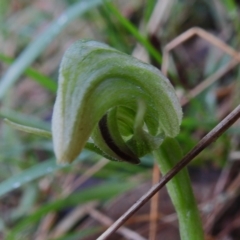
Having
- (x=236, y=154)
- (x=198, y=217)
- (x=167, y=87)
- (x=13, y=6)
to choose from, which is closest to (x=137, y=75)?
(x=167, y=87)

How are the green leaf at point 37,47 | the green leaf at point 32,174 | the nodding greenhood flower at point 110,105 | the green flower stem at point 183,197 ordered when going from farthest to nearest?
the green leaf at point 37,47, the green leaf at point 32,174, the green flower stem at point 183,197, the nodding greenhood flower at point 110,105

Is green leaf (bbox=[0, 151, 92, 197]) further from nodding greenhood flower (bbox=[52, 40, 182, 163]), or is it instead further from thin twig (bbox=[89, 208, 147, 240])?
nodding greenhood flower (bbox=[52, 40, 182, 163])

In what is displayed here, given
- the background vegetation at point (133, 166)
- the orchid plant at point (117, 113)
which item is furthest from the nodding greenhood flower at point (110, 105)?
the background vegetation at point (133, 166)

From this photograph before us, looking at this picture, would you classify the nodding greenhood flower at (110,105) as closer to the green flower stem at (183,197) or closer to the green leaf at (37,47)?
the green flower stem at (183,197)

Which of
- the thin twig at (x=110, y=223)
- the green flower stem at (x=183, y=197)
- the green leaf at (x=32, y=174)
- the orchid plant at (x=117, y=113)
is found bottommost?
the thin twig at (x=110, y=223)

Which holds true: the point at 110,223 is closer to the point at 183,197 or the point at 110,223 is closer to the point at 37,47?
the point at 37,47

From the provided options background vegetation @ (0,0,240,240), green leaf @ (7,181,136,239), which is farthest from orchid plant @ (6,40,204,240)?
green leaf @ (7,181,136,239)

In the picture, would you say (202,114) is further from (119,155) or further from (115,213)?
(119,155)
